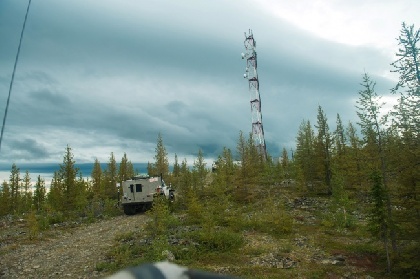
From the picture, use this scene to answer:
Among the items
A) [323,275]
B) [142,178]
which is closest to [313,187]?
[142,178]

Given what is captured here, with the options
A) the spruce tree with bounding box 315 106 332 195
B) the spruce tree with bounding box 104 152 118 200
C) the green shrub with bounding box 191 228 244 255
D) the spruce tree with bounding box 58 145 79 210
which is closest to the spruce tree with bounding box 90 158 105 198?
the spruce tree with bounding box 104 152 118 200

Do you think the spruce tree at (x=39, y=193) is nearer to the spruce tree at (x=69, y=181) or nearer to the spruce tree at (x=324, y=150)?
the spruce tree at (x=69, y=181)

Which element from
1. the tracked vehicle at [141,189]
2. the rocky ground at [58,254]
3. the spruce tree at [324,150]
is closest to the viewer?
the rocky ground at [58,254]

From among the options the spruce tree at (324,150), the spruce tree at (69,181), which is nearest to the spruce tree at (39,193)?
the spruce tree at (69,181)

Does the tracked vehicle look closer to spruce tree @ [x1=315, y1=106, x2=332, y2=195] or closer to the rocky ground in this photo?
the rocky ground

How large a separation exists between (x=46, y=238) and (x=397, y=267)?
2389cm

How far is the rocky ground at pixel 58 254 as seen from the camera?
1587cm

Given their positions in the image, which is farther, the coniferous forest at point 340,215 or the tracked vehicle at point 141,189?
the tracked vehicle at point 141,189

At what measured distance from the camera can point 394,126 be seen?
1678 cm

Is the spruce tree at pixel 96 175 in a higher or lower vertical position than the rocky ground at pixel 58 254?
higher

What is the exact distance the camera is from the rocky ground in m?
15.9

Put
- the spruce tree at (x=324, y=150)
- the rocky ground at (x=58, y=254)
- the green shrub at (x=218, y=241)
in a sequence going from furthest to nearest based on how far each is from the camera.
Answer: the spruce tree at (x=324, y=150), the green shrub at (x=218, y=241), the rocky ground at (x=58, y=254)

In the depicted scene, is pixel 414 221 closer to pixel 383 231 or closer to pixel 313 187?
pixel 383 231

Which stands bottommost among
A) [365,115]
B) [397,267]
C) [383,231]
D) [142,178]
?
[397,267]
